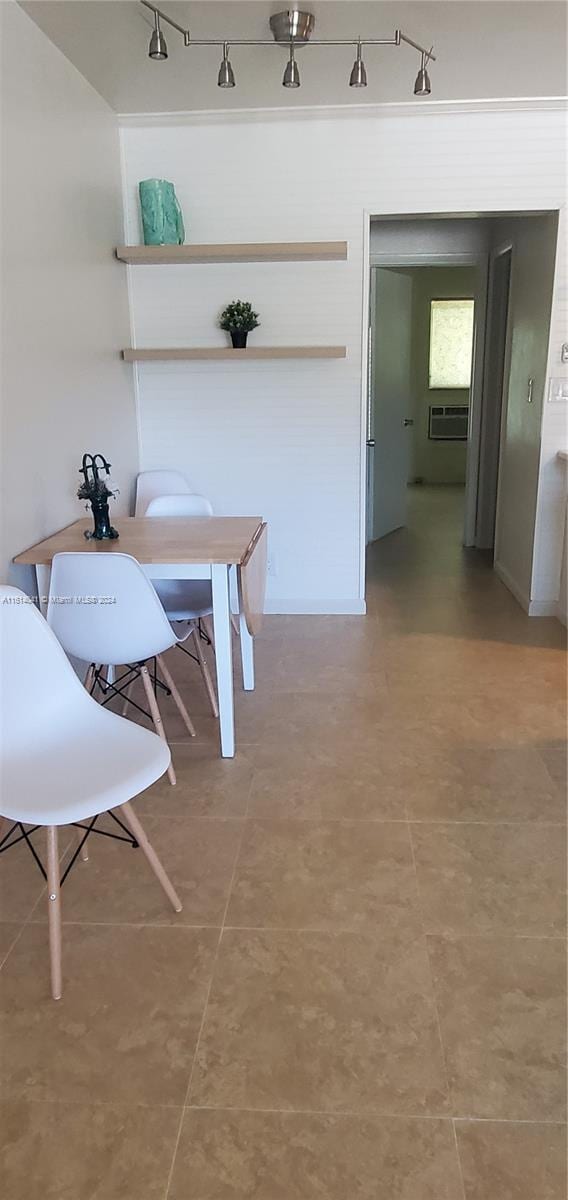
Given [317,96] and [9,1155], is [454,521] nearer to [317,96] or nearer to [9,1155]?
[317,96]

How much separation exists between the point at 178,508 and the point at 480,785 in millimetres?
1667

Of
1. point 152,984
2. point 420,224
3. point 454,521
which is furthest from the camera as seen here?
point 454,521

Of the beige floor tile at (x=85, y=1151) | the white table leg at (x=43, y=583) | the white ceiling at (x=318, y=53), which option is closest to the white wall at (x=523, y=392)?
the white ceiling at (x=318, y=53)

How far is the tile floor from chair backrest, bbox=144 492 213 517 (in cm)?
87

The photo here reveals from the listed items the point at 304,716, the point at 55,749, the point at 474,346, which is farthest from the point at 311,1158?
the point at 474,346

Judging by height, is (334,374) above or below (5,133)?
below

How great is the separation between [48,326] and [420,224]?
311cm

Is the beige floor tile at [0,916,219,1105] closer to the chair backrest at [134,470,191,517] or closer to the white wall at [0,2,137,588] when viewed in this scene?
the white wall at [0,2,137,588]

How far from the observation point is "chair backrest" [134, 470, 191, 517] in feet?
13.1

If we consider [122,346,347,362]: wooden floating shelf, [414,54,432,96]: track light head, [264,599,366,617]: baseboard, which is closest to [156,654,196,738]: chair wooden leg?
[264,599,366,617]: baseboard

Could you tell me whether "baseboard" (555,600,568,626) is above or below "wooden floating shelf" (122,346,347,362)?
below

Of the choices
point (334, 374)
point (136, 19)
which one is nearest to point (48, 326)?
point (136, 19)

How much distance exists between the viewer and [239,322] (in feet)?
12.8

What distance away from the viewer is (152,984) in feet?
5.84
